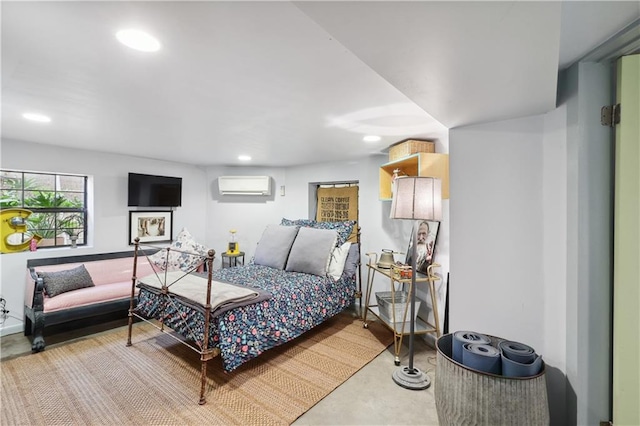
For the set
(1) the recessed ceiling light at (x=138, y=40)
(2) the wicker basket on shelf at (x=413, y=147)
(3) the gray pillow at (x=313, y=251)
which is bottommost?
(3) the gray pillow at (x=313, y=251)

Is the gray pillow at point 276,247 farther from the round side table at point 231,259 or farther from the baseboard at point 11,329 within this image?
the baseboard at point 11,329

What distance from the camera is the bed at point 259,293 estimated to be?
2.21 m

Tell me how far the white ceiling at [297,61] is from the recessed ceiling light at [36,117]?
54 millimetres

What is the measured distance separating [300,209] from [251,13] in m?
3.69

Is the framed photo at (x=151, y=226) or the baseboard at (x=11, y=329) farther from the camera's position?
the framed photo at (x=151, y=226)

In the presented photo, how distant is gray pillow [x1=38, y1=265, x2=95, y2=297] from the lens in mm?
2982

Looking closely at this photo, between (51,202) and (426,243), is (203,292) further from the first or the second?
(51,202)

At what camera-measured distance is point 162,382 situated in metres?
2.27

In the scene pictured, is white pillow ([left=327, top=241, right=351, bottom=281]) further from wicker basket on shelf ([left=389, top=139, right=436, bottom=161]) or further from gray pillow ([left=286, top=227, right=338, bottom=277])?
wicker basket on shelf ([left=389, top=139, right=436, bottom=161])

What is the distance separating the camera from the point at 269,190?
15.7 ft

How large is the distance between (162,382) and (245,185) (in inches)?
121

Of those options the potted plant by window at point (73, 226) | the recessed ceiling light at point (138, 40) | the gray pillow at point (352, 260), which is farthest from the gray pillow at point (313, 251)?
the potted plant by window at point (73, 226)

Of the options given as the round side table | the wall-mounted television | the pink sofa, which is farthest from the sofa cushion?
the round side table

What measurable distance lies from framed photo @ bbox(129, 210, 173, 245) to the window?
54 cm
